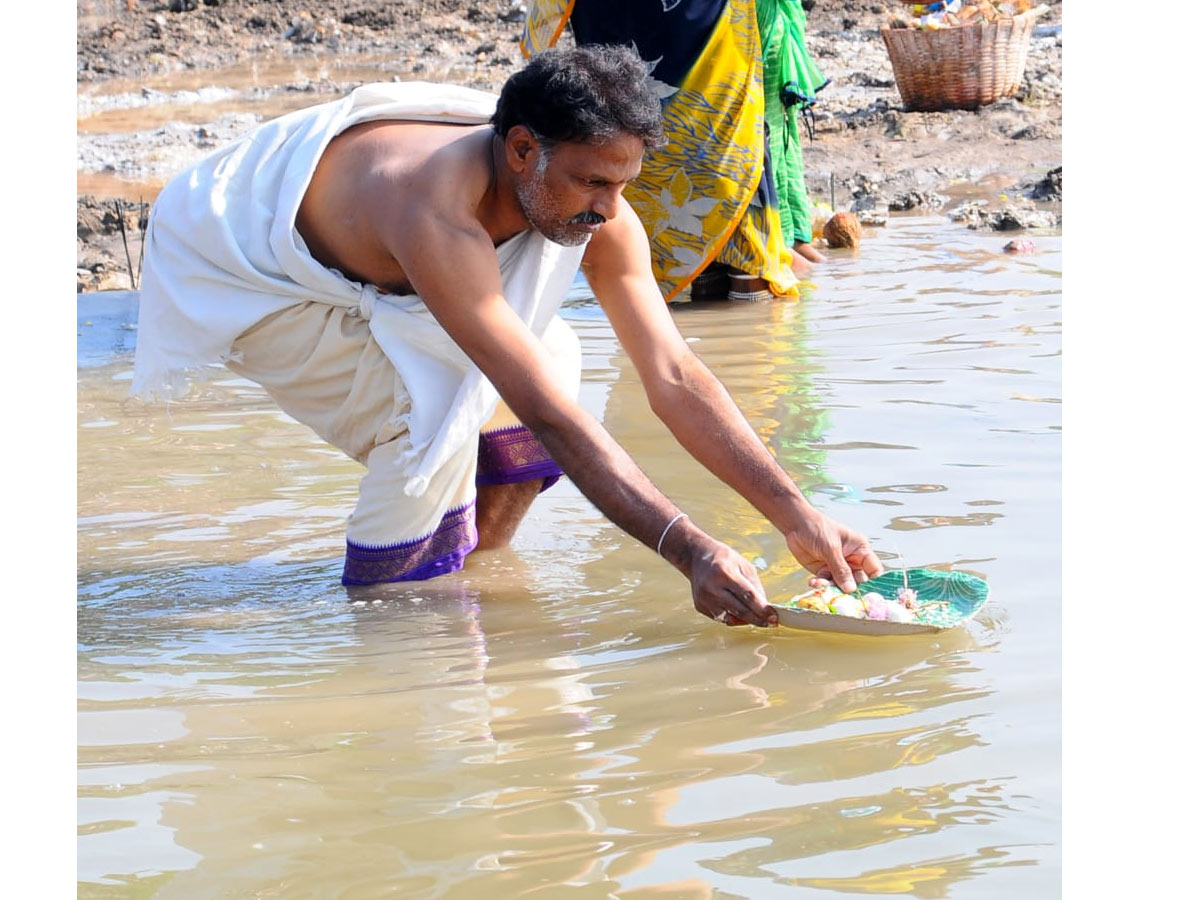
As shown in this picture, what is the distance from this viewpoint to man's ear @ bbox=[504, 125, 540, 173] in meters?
2.88

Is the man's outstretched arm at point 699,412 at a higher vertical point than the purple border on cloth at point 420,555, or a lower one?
higher

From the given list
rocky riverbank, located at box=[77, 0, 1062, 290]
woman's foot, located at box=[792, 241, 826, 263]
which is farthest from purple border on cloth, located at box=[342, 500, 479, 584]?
woman's foot, located at box=[792, 241, 826, 263]

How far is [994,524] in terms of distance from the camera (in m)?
3.38

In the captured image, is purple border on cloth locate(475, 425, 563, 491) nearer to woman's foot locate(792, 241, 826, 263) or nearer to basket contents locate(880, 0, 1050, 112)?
woman's foot locate(792, 241, 826, 263)

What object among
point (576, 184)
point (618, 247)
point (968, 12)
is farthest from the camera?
point (968, 12)

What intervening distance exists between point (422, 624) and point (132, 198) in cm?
602

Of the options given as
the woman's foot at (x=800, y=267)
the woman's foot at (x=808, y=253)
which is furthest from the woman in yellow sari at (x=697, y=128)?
the woman's foot at (x=808, y=253)

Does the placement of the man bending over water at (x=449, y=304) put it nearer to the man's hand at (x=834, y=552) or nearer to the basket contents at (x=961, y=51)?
the man's hand at (x=834, y=552)

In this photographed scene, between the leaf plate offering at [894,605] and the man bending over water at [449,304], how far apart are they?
72mm

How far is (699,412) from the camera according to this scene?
3102 millimetres

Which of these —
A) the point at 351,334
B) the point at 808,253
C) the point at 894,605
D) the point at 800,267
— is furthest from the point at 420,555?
the point at 808,253

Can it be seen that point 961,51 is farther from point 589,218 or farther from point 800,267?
point 589,218

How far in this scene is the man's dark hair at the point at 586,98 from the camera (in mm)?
2756

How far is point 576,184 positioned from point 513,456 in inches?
31.8
